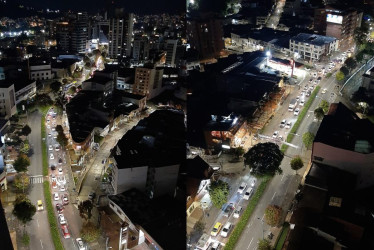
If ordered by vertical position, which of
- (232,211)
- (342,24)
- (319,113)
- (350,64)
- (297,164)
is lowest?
(232,211)

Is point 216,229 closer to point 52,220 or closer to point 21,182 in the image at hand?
point 52,220

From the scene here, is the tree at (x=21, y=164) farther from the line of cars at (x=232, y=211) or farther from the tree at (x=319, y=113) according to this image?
the tree at (x=319, y=113)

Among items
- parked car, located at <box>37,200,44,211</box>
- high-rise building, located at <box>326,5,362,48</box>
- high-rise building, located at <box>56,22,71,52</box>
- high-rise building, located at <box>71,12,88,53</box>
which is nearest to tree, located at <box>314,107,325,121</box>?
parked car, located at <box>37,200,44,211</box>

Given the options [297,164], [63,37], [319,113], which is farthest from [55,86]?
[297,164]

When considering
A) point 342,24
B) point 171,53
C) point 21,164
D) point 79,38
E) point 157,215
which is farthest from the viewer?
point 79,38

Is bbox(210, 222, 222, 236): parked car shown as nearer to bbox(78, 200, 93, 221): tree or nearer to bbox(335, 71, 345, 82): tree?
bbox(78, 200, 93, 221): tree

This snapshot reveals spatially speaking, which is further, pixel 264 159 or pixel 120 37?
pixel 120 37
